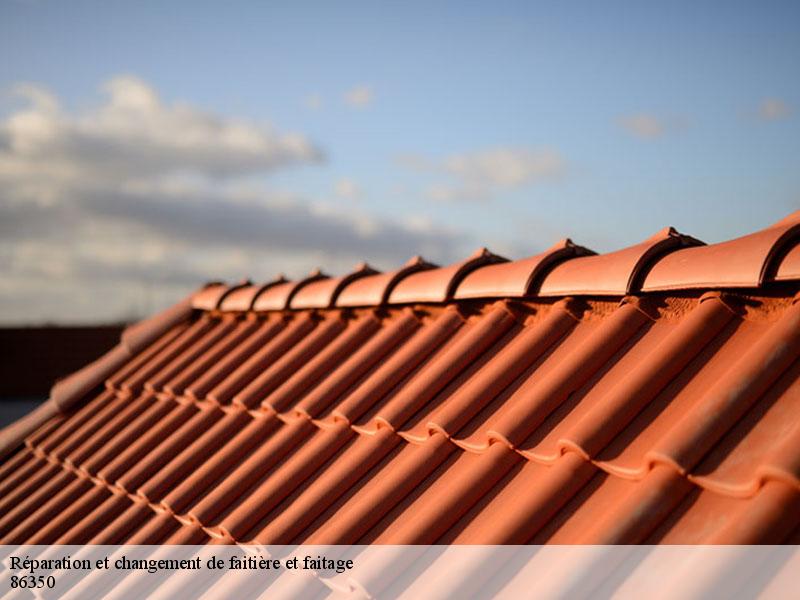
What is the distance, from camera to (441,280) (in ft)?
12.7

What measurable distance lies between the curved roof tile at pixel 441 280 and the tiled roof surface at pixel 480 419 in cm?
1

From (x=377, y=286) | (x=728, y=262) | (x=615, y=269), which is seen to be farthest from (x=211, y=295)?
(x=728, y=262)

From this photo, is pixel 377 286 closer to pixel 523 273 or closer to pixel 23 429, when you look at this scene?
pixel 523 273

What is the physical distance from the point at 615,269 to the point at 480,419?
27.4 inches

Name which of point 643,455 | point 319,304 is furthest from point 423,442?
point 319,304

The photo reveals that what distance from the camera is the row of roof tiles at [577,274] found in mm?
2311

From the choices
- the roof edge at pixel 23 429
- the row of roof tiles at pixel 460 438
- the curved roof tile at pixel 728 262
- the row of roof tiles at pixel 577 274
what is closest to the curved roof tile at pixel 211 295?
the row of roof tiles at pixel 577 274

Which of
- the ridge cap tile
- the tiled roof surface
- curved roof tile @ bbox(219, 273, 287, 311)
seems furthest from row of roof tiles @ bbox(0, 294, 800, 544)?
the ridge cap tile

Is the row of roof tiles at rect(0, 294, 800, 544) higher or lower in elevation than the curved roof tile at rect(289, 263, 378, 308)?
lower

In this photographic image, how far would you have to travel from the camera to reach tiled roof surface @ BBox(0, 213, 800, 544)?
197 cm

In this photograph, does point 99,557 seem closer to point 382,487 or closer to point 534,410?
point 382,487

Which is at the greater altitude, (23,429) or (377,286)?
(377,286)

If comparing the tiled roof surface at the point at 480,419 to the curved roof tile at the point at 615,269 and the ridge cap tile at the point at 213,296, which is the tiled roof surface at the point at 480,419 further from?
the ridge cap tile at the point at 213,296

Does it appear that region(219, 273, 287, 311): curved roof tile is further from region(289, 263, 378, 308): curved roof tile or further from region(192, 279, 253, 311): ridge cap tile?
region(289, 263, 378, 308): curved roof tile
